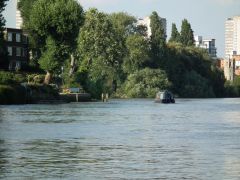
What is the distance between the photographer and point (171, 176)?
25.6 meters

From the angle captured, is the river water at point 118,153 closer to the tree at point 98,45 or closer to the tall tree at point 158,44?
the tree at point 98,45

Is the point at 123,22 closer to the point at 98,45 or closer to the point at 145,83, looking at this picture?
the point at 145,83

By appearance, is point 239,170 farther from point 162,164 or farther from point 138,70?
point 138,70

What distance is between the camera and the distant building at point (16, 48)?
172m

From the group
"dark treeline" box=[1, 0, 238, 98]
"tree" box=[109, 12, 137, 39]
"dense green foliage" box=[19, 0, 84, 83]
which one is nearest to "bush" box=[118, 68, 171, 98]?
"dark treeline" box=[1, 0, 238, 98]

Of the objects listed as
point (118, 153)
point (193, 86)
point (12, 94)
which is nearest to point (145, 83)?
point (193, 86)

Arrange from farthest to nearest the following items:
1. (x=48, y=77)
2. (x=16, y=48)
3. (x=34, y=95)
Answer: (x=16, y=48) < (x=48, y=77) < (x=34, y=95)

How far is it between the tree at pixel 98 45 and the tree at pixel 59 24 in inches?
781

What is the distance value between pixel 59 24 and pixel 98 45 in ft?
91.2

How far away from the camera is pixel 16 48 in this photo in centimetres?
17375

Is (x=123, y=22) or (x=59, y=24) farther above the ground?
(x=123, y=22)

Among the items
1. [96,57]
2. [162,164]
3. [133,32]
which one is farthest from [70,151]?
[133,32]

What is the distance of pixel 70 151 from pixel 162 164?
6.34 metres

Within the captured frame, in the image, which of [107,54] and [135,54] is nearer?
[107,54]
